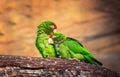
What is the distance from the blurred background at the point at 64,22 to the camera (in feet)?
14.7

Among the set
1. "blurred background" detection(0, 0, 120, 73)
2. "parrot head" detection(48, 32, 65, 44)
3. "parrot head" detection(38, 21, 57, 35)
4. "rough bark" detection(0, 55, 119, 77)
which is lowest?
"rough bark" detection(0, 55, 119, 77)

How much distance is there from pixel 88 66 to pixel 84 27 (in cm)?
183

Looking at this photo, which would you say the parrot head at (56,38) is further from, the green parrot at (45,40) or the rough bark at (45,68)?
the rough bark at (45,68)

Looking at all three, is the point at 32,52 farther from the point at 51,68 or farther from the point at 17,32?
the point at 51,68

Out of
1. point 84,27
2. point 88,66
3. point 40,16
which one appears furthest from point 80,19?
point 88,66

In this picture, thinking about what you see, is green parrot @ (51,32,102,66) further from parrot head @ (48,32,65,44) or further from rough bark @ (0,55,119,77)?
rough bark @ (0,55,119,77)

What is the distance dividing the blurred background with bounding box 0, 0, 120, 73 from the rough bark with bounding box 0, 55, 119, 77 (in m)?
1.75

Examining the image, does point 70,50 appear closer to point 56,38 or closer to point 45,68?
point 56,38

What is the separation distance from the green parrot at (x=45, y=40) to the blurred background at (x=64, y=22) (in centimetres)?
136

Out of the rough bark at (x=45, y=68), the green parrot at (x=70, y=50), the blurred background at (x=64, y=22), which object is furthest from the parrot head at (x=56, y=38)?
the blurred background at (x=64, y=22)

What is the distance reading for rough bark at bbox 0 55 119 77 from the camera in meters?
2.58

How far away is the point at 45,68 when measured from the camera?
2.63m

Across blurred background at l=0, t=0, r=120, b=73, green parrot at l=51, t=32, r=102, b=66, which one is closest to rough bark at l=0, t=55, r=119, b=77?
green parrot at l=51, t=32, r=102, b=66

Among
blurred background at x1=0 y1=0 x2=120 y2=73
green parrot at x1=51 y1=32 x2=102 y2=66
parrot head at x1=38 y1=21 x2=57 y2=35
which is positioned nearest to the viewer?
green parrot at x1=51 y1=32 x2=102 y2=66
